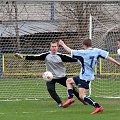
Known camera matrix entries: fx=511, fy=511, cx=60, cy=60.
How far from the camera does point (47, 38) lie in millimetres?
17688

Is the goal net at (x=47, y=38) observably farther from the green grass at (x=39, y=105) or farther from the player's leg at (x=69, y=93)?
the player's leg at (x=69, y=93)

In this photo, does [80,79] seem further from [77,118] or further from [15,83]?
[15,83]

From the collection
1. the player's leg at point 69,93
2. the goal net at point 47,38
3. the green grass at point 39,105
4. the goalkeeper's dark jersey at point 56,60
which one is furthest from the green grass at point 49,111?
the goal net at point 47,38

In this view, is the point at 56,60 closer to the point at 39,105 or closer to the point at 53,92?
the point at 53,92

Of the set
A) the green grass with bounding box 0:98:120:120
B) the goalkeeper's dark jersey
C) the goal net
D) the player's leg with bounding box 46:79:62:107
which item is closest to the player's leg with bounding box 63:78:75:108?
the green grass with bounding box 0:98:120:120

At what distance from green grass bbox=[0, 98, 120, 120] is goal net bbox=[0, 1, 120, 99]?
7.35ft

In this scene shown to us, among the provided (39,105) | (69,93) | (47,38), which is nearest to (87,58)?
(69,93)

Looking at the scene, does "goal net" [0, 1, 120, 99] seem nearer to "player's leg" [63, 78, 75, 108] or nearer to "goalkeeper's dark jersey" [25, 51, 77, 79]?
"goalkeeper's dark jersey" [25, 51, 77, 79]

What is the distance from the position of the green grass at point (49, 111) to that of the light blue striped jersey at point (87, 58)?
864mm

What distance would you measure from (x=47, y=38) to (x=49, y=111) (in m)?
6.08

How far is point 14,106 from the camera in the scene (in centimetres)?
1294

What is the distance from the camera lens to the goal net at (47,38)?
54.3ft

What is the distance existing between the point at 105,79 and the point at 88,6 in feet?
10.9

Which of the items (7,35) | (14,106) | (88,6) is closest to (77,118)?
(14,106)
